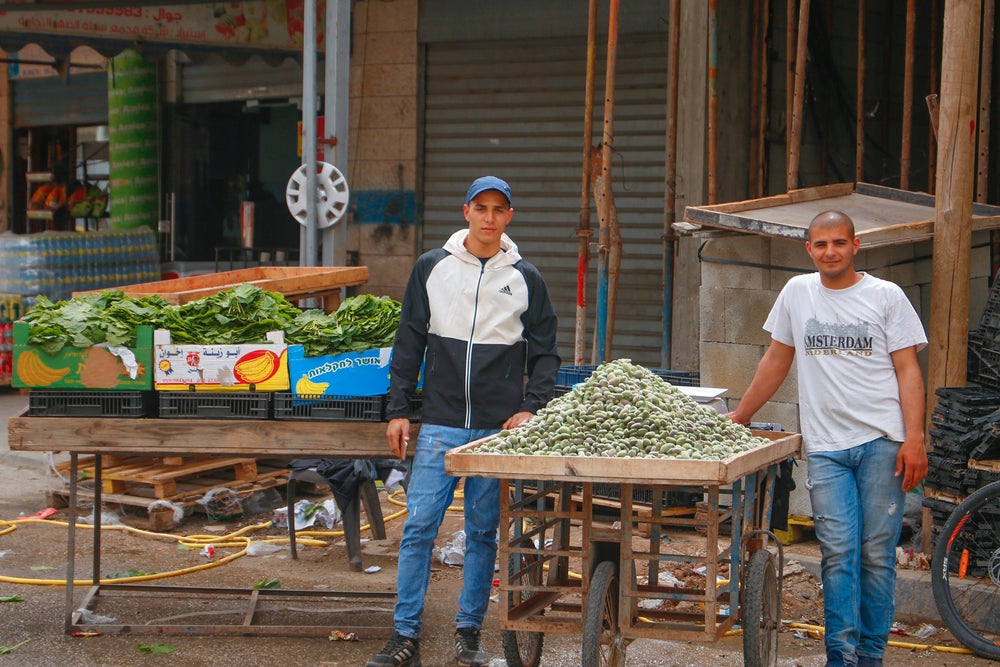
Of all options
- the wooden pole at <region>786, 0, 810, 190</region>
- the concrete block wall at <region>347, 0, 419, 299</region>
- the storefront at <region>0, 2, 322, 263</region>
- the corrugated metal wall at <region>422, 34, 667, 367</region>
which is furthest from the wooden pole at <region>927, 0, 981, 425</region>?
the storefront at <region>0, 2, 322, 263</region>

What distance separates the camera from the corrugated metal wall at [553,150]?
11945mm

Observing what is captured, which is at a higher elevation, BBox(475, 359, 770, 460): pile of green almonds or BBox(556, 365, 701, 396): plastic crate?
BBox(475, 359, 770, 460): pile of green almonds

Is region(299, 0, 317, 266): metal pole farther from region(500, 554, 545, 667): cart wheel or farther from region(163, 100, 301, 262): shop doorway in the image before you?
region(500, 554, 545, 667): cart wheel

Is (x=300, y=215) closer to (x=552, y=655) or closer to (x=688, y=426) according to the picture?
(x=552, y=655)

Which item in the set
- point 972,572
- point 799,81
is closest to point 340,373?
point 972,572

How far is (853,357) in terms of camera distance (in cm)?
495

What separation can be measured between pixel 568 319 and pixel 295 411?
7054 millimetres

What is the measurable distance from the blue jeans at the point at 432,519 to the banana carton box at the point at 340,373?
1.56ft

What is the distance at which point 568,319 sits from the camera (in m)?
12.6

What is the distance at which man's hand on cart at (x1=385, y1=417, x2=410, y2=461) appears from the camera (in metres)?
5.40

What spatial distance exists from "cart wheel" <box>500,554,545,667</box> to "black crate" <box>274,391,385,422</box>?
0.99 m

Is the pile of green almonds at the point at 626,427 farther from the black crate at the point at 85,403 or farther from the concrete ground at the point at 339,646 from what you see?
the black crate at the point at 85,403

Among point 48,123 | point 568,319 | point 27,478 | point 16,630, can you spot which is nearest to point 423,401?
point 16,630

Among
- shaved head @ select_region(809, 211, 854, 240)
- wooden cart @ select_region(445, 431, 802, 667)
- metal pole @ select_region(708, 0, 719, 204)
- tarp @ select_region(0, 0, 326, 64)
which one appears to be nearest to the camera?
wooden cart @ select_region(445, 431, 802, 667)
